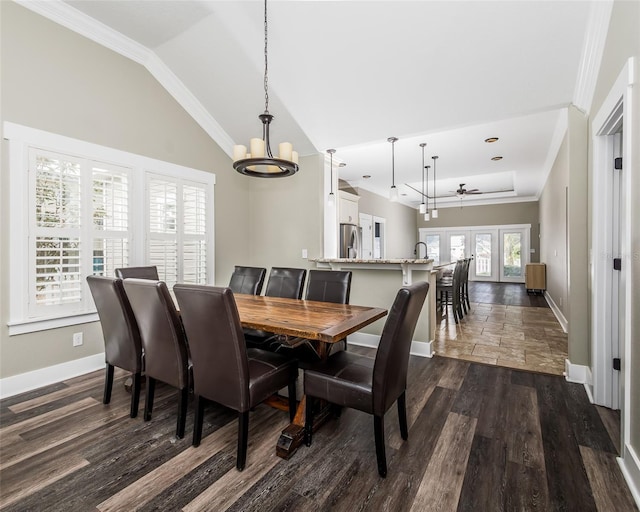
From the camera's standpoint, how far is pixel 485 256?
34.7ft

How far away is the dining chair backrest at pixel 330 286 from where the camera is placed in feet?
9.65

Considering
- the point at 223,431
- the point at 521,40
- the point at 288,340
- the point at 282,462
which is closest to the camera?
the point at 282,462

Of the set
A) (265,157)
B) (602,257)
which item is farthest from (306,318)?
(602,257)

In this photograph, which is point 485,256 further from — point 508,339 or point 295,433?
point 295,433

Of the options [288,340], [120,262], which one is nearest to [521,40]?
[288,340]

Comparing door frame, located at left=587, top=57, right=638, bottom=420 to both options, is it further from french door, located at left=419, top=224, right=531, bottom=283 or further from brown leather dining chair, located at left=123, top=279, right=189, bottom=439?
french door, located at left=419, top=224, right=531, bottom=283

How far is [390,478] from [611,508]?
38.9 inches

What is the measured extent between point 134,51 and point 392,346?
13.2ft

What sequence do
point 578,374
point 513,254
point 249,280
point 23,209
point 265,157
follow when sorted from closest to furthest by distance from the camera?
point 265,157
point 23,209
point 578,374
point 249,280
point 513,254

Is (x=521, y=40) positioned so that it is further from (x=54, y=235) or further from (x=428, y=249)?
(x=428, y=249)

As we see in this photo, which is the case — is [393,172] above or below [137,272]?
above

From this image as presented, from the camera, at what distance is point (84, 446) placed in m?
1.99

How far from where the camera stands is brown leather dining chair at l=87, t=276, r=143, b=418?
2.22 metres

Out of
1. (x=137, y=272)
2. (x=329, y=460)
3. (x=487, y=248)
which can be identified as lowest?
(x=329, y=460)
